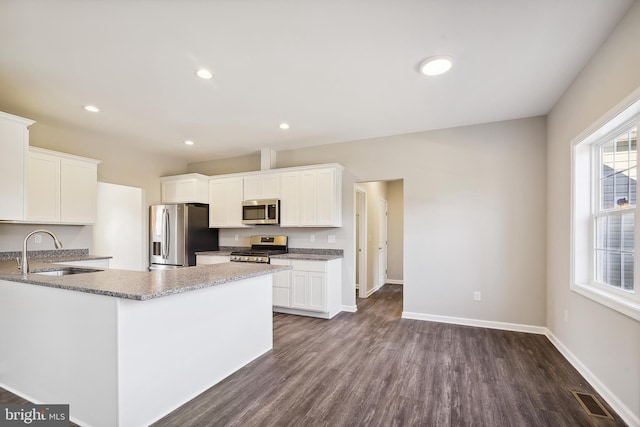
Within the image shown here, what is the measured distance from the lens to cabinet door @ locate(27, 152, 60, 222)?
351 centimetres

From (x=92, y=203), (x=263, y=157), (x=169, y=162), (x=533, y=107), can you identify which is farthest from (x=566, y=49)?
(x=169, y=162)

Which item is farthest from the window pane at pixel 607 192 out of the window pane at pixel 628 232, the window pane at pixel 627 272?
the window pane at pixel 627 272

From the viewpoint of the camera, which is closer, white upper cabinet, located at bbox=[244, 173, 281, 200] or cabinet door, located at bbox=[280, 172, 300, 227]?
cabinet door, located at bbox=[280, 172, 300, 227]

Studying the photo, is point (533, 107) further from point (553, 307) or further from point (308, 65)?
point (308, 65)

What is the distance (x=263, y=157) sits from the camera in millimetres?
5129

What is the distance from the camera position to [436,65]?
2479mm

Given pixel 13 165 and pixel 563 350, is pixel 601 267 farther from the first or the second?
pixel 13 165

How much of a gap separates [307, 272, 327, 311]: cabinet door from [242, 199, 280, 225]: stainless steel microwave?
1.17 meters

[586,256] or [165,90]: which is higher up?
[165,90]

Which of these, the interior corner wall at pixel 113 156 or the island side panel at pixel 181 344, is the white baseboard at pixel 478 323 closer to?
the island side panel at pixel 181 344

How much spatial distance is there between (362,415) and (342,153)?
365 centimetres

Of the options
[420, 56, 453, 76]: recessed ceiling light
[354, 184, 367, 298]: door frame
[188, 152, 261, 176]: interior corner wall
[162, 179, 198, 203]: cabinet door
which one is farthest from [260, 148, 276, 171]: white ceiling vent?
[420, 56, 453, 76]: recessed ceiling light

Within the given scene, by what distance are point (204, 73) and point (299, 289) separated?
3031mm

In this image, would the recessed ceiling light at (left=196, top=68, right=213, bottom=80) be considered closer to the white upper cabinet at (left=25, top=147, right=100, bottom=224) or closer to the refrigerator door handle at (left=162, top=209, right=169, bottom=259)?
the white upper cabinet at (left=25, top=147, right=100, bottom=224)
